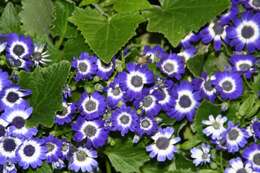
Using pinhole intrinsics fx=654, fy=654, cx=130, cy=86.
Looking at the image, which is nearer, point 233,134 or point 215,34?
point 233,134

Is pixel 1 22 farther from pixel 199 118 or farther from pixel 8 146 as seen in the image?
pixel 199 118

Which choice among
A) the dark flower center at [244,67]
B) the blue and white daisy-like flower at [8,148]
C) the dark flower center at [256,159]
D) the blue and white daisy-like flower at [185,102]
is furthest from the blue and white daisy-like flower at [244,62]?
the blue and white daisy-like flower at [8,148]

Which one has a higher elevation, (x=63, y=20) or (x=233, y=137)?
(x=63, y=20)

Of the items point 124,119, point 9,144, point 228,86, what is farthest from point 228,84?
point 9,144

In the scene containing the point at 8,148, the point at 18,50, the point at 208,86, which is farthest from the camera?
the point at 208,86

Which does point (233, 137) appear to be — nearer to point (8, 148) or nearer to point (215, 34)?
point (215, 34)

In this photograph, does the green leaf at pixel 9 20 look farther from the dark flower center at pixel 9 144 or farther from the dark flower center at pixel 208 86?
the dark flower center at pixel 208 86

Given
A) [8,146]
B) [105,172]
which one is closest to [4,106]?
[8,146]
